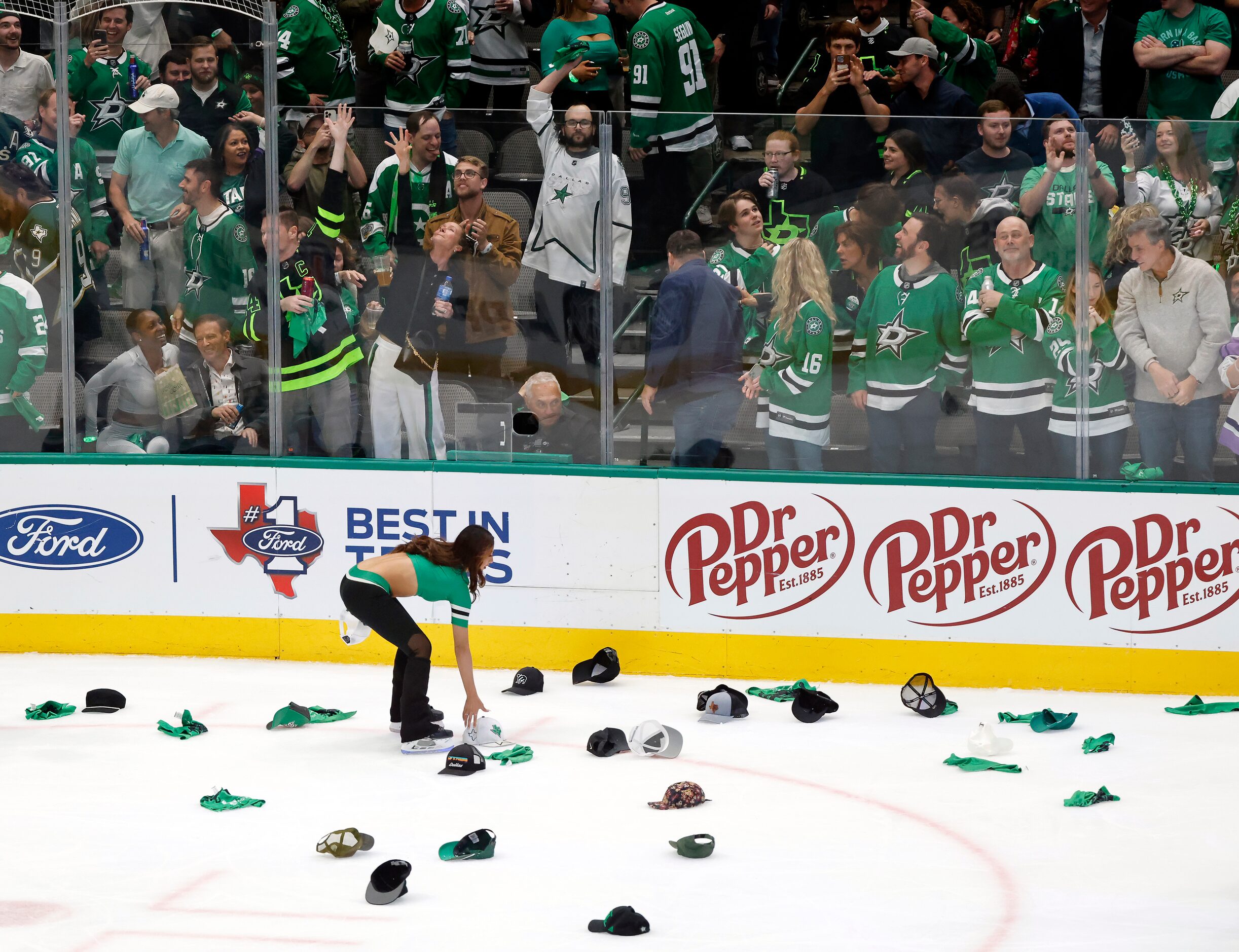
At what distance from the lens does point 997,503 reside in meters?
7.80

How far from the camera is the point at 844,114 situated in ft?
27.8

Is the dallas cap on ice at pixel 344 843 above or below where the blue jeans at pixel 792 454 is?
below

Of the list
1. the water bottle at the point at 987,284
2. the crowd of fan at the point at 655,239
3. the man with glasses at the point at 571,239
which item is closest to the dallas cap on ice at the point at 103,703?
the crowd of fan at the point at 655,239

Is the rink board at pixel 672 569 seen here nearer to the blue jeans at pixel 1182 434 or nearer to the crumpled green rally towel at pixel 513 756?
the blue jeans at pixel 1182 434

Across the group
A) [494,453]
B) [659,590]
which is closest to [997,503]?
[659,590]

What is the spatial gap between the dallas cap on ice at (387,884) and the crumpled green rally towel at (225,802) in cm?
119

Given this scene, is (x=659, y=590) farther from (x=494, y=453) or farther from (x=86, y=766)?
(x=86, y=766)

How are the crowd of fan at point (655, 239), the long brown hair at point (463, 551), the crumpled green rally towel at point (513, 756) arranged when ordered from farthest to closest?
the crowd of fan at point (655, 239)
the long brown hair at point (463, 551)
the crumpled green rally towel at point (513, 756)

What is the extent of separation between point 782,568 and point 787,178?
1998mm

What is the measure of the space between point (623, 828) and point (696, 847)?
0.47 meters

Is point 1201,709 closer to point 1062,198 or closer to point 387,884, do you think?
point 1062,198

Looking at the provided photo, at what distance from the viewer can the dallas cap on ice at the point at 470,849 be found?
544 centimetres

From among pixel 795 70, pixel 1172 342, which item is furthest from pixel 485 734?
pixel 795 70

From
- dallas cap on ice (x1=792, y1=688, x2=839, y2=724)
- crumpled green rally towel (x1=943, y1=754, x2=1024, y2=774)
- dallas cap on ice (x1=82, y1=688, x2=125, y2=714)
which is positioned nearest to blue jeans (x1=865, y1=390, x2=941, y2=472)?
dallas cap on ice (x1=792, y1=688, x2=839, y2=724)
